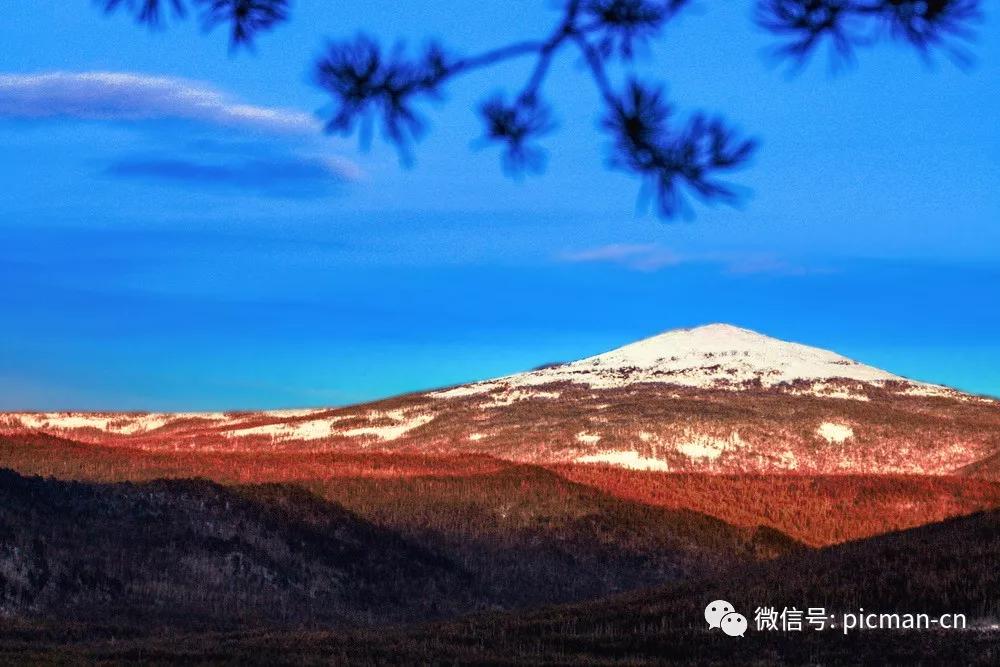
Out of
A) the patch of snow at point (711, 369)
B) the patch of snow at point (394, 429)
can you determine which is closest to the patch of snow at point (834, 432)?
the patch of snow at point (711, 369)

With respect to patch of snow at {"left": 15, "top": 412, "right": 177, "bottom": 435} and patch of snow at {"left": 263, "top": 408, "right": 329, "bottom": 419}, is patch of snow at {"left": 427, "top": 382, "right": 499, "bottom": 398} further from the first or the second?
patch of snow at {"left": 15, "top": 412, "right": 177, "bottom": 435}

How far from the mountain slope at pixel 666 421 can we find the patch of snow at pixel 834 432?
103mm

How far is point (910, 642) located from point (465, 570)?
16636 mm

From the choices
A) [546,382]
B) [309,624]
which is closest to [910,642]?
[309,624]

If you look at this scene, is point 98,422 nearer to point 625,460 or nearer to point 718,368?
point 718,368

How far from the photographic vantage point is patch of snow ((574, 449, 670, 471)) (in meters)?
53.8

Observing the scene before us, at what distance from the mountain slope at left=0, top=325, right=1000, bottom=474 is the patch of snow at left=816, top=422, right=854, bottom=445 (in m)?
0.10

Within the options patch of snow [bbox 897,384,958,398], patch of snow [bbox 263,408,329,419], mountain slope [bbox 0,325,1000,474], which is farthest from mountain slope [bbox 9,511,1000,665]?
patch of snow [bbox 263,408,329,419]

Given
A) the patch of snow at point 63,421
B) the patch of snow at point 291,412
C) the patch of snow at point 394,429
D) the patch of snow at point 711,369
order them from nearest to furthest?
the patch of snow at point 394,429
the patch of snow at point 711,369
the patch of snow at point 63,421
the patch of snow at point 291,412

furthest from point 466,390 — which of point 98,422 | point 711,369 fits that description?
point 98,422
